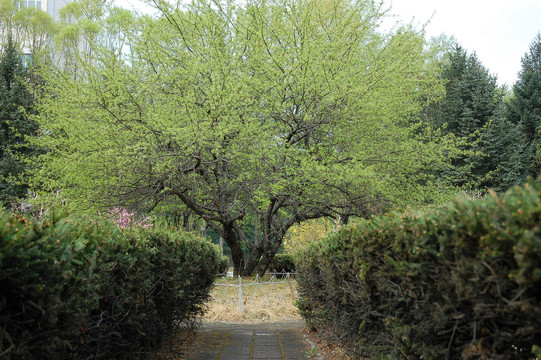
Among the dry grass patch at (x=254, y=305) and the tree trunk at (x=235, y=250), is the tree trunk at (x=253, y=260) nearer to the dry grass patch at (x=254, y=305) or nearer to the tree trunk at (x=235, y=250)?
the tree trunk at (x=235, y=250)

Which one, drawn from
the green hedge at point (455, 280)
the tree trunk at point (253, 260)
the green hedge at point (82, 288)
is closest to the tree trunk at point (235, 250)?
the tree trunk at point (253, 260)

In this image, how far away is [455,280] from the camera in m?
1.92

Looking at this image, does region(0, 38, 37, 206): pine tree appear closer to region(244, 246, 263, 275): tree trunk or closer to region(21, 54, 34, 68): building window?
region(21, 54, 34, 68): building window

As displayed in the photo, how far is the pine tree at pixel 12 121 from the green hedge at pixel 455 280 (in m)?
19.9

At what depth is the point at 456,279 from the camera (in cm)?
191

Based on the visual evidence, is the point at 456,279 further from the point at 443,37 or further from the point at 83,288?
the point at 443,37

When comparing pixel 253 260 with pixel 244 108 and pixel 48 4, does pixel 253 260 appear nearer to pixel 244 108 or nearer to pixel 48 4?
pixel 244 108

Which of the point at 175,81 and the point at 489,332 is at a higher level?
the point at 175,81

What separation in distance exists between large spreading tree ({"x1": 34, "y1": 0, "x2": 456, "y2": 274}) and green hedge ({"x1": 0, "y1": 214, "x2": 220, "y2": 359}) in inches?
231

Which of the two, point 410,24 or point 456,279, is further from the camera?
point 410,24

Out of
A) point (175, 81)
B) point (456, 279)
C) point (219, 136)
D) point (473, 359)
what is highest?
point (175, 81)

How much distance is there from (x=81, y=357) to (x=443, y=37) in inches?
1321

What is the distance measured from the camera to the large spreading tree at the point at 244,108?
10.5 m

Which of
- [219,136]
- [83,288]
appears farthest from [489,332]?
[219,136]
